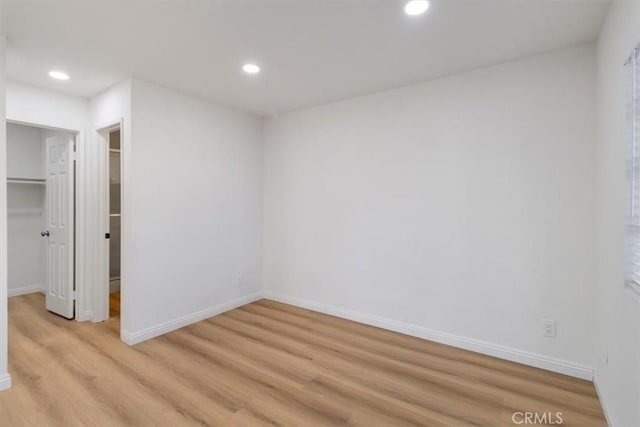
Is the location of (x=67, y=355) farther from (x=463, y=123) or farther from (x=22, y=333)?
(x=463, y=123)

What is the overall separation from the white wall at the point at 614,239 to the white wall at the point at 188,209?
3.52 meters

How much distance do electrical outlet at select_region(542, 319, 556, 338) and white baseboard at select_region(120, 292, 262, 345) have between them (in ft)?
10.6

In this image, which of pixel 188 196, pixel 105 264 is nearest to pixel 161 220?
pixel 188 196

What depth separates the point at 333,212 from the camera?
3.73 m

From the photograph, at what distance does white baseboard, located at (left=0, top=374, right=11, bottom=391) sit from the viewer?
7.21ft

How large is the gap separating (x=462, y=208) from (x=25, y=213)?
5.78 metres

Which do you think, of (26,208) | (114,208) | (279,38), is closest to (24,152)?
(26,208)

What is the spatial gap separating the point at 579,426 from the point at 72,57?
4447 mm

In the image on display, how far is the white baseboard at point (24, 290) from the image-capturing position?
4.36 metres

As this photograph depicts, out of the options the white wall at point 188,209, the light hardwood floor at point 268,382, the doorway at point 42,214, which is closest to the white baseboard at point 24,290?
the doorway at point 42,214

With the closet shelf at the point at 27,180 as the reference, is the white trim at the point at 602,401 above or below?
below

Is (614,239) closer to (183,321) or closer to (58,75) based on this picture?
(183,321)

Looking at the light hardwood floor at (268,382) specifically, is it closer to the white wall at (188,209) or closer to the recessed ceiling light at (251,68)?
the white wall at (188,209)

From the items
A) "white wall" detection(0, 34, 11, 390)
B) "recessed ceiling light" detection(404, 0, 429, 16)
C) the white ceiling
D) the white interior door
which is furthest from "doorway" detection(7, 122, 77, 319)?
"recessed ceiling light" detection(404, 0, 429, 16)
